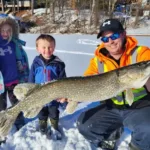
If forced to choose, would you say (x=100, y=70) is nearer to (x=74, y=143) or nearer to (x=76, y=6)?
(x=74, y=143)

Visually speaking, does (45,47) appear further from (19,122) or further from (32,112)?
(19,122)

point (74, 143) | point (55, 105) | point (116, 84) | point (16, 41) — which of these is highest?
point (16, 41)

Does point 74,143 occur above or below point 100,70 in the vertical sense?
below

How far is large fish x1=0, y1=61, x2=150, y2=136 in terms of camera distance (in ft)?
7.70

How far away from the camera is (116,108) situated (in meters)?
2.93

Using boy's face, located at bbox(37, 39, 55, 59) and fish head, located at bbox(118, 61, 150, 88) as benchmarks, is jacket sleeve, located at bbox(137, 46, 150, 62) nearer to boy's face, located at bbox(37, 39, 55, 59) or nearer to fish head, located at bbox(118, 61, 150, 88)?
fish head, located at bbox(118, 61, 150, 88)

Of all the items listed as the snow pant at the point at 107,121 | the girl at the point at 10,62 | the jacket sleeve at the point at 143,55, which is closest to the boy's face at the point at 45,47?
the girl at the point at 10,62

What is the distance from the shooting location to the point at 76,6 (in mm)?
22016

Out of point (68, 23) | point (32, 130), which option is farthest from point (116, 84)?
point (68, 23)

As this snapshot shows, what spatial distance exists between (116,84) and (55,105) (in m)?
1.02

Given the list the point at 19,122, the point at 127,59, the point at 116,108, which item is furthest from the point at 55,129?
the point at 127,59

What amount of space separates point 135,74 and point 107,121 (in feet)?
2.69

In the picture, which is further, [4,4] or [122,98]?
[4,4]

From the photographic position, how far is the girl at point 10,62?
3.26 meters
